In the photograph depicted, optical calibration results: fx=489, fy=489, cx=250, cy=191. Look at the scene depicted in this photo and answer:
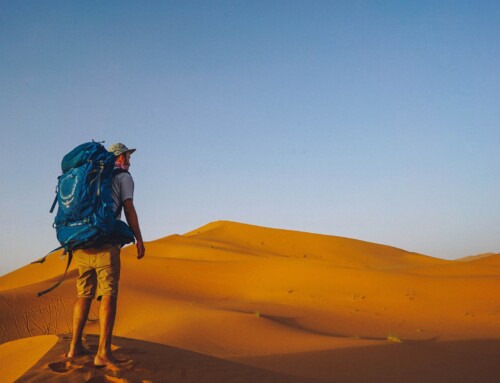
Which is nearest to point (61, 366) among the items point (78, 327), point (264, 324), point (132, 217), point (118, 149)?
point (78, 327)

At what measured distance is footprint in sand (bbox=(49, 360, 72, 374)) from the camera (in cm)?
423

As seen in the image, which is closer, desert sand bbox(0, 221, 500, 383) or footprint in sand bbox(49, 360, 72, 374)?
footprint in sand bbox(49, 360, 72, 374)

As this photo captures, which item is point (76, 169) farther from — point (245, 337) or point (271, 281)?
point (271, 281)

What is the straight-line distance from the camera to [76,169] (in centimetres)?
451

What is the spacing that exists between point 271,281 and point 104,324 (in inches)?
583

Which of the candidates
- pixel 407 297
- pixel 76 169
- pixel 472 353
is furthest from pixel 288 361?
pixel 407 297

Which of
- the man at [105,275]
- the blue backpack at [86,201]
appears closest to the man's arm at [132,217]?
the man at [105,275]

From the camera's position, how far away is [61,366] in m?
4.33

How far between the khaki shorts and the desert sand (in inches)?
25.0

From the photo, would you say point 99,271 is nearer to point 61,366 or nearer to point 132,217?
point 132,217

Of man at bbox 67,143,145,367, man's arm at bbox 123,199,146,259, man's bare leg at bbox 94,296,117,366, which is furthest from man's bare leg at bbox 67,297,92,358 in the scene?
man's arm at bbox 123,199,146,259

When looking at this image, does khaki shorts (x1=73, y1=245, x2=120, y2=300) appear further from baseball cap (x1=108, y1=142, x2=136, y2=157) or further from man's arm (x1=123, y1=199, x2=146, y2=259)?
baseball cap (x1=108, y1=142, x2=136, y2=157)

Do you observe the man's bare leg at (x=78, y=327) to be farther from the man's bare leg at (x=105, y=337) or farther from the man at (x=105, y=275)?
the man's bare leg at (x=105, y=337)

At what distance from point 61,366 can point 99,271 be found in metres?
0.88
